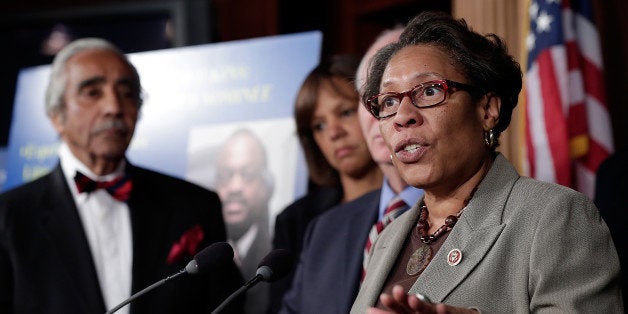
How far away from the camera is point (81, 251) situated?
348cm

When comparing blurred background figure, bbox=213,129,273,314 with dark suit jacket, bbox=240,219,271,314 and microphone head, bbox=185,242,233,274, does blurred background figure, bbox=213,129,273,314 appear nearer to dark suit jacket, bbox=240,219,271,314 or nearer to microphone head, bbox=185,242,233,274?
dark suit jacket, bbox=240,219,271,314

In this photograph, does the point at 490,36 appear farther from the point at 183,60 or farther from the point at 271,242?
the point at 183,60

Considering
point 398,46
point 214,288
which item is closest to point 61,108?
point 214,288

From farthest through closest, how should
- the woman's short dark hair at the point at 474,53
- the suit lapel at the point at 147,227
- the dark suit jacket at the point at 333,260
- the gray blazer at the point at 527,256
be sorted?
the suit lapel at the point at 147,227 < the dark suit jacket at the point at 333,260 < the woman's short dark hair at the point at 474,53 < the gray blazer at the point at 527,256

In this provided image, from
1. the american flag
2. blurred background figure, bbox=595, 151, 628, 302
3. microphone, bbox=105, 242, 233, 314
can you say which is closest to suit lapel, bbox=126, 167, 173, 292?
microphone, bbox=105, 242, 233, 314

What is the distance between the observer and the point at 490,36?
248cm

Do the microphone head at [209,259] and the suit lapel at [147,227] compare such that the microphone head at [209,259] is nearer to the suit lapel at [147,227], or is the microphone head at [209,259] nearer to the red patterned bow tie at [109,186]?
the suit lapel at [147,227]

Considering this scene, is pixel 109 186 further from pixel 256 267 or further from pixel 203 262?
pixel 203 262

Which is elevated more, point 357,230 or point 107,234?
point 357,230

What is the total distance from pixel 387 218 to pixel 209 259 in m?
0.80

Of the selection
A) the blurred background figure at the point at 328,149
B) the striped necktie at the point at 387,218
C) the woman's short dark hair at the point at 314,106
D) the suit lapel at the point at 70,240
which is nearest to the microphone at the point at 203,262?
the striped necktie at the point at 387,218

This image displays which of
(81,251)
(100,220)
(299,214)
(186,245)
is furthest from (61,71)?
(299,214)

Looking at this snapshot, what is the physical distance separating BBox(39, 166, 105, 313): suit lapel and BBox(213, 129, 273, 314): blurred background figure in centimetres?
94

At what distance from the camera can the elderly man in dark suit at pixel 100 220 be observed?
11.2 feet
